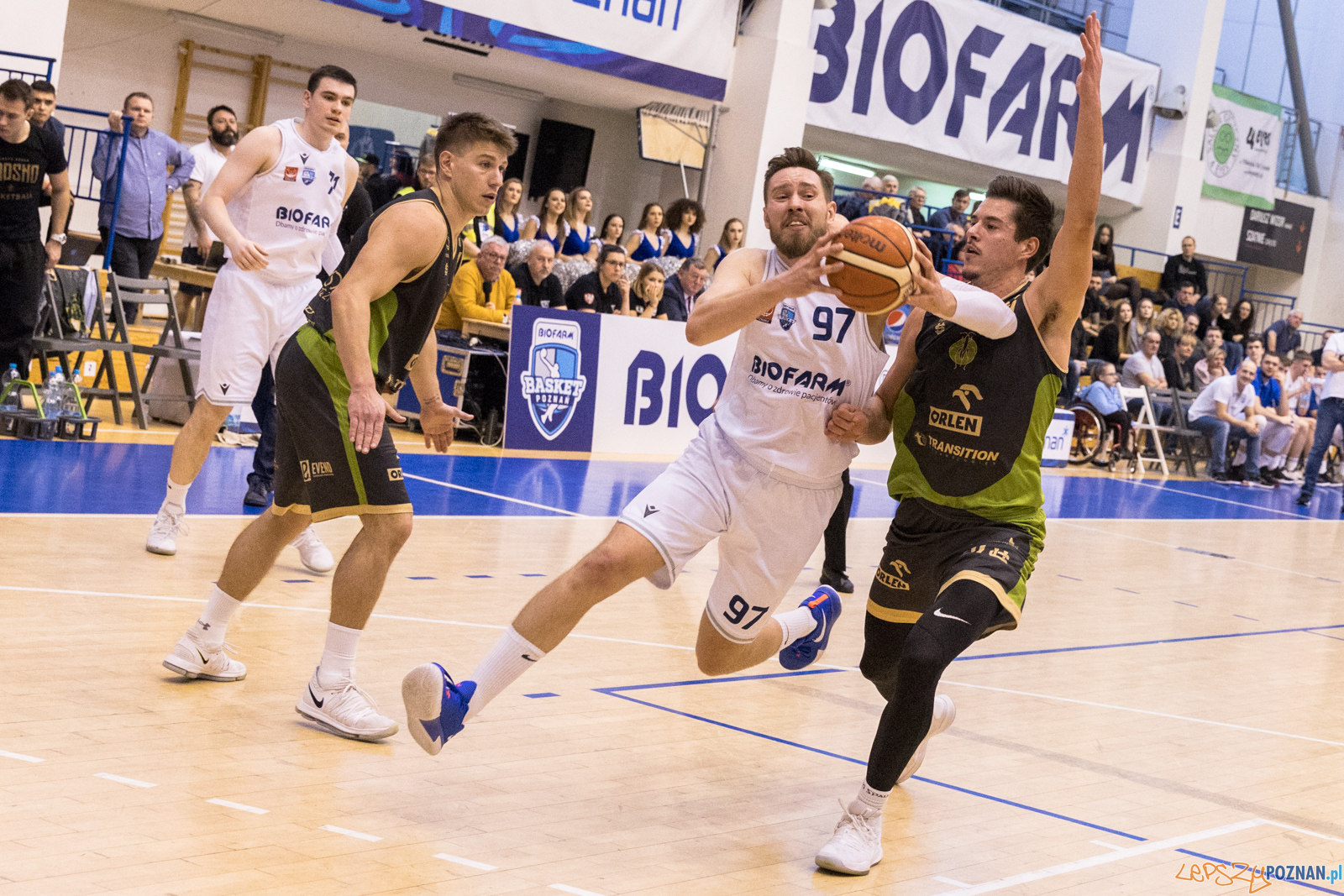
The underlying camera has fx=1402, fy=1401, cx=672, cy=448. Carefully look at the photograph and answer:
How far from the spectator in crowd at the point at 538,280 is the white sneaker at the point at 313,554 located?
5.69 m

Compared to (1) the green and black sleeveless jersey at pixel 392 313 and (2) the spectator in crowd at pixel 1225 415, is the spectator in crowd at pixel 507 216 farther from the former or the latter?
(2) the spectator in crowd at pixel 1225 415

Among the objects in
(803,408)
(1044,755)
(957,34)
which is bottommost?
(1044,755)

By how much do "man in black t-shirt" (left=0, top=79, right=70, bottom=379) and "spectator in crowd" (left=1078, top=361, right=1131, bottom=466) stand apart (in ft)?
41.3

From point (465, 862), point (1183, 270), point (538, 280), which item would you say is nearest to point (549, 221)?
point (538, 280)

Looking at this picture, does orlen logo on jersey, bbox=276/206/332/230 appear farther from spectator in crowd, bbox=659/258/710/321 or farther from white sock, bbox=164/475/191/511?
spectator in crowd, bbox=659/258/710/321

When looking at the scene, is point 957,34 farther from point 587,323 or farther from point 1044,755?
point 1044,755

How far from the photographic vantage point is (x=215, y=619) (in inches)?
174

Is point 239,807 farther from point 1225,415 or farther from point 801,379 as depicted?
point 1225,415

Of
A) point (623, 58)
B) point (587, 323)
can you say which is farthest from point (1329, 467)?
point (587, 323)

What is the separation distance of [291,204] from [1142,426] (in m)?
14.0

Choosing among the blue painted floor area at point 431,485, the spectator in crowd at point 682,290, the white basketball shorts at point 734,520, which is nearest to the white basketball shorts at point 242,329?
the blue painted floor area at point 431,485

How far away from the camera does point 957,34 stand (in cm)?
1970

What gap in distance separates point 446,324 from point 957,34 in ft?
36.0

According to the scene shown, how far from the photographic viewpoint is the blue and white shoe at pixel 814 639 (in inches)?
193
